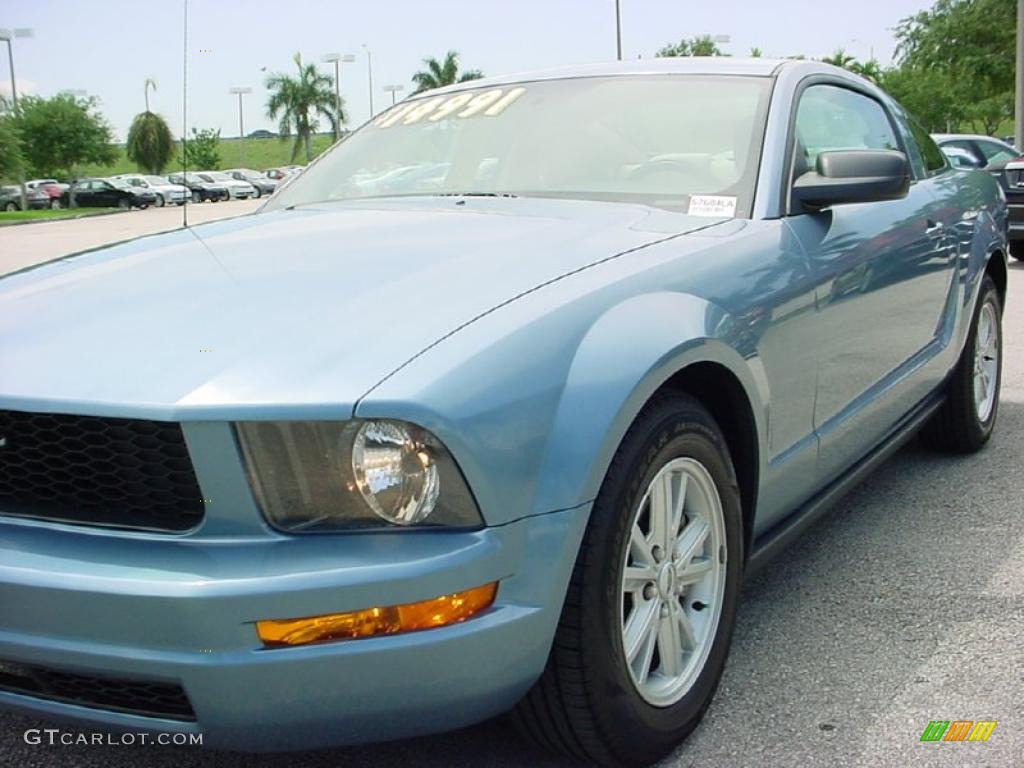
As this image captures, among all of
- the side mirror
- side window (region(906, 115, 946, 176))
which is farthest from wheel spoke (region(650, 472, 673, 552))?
side window (region(906, 115, 946, 176))

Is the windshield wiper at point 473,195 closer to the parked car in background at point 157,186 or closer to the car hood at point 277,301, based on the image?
the car hood at point 277,301

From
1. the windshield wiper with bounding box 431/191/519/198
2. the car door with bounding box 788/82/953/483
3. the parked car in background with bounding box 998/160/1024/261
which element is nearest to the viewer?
the car door with bounding box 788/82/953/483

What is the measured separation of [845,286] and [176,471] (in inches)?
72.4

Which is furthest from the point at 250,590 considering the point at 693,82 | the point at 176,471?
the point at 693,82

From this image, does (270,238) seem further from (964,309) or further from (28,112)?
(28,112)

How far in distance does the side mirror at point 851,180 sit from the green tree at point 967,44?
96.4ft

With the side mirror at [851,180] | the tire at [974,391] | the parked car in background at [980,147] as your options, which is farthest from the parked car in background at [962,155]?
the side mirror at [851,180]

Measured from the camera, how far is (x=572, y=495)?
187 cm

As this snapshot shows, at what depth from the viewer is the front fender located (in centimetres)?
188

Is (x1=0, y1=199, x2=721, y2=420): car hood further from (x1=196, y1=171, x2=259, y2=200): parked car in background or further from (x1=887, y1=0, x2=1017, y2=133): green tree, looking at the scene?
(x1=196, y1=171, x2=259, y2=200): parked car in background

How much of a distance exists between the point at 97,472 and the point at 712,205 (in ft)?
5.31

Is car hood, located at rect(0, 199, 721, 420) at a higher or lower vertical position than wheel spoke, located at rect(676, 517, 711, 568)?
higher

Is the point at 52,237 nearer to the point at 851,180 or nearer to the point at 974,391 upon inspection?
the point at 974,391

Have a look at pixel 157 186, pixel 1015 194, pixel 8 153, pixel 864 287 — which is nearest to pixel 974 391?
pixel 864 287
